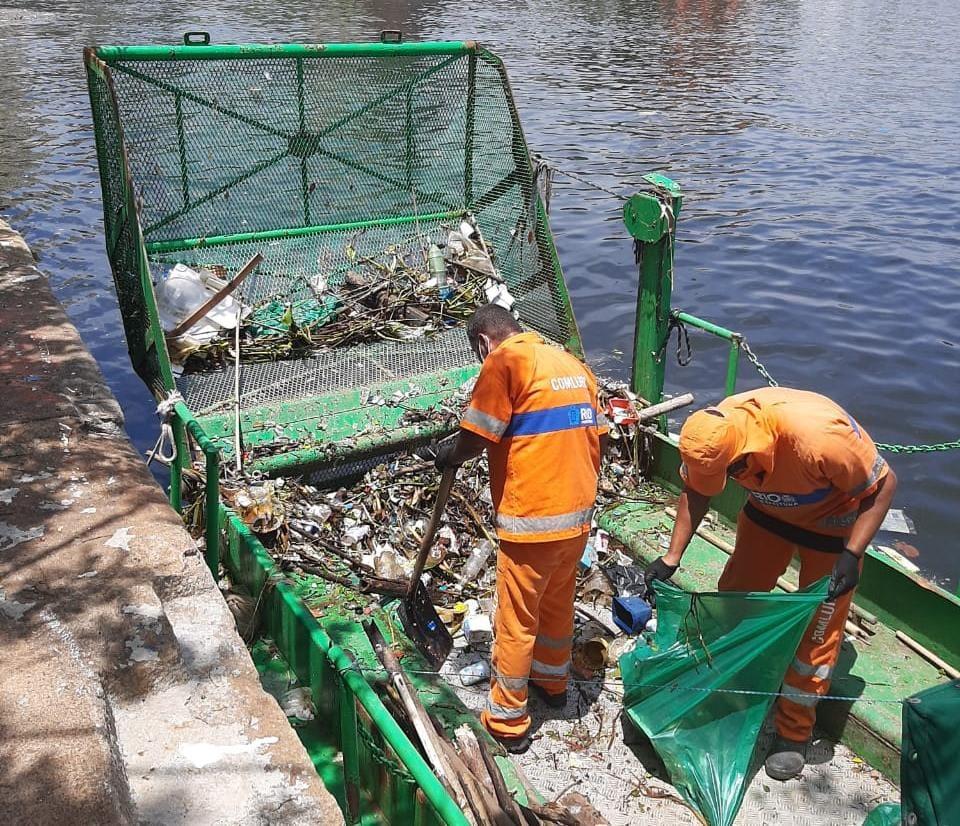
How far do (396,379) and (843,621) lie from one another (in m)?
3.55

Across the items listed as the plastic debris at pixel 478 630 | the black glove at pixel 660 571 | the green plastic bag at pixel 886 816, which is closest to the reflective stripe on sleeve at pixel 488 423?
the black glove at pixel 660 571

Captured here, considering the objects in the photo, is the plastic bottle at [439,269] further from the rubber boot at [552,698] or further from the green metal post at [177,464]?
the rubber boot at [552,698]

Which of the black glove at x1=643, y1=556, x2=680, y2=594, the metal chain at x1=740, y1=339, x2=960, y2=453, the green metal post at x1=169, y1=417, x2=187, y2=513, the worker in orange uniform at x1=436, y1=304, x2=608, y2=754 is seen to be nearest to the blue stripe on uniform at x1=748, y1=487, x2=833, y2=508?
the black glove at x1=643, y1=556, x2=680, y2=594

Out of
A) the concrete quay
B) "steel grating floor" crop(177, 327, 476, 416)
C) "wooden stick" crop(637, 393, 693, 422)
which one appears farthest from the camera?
"steel grating floor" crop(177, 327, 476, 416)

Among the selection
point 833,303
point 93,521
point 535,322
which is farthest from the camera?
point 833,303

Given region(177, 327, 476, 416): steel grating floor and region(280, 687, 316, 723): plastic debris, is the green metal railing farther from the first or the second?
region(280, 687, 316, 723): plastic debris

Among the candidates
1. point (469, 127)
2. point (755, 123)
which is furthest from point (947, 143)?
point (469, 127)

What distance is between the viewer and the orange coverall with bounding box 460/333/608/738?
3848 mm

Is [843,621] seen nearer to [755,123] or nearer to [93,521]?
[93,521]

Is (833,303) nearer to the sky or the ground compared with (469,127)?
nearer to the ground

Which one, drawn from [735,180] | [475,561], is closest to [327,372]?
[475,561]

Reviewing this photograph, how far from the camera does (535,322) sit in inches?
288

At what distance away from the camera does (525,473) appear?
3.89 metres

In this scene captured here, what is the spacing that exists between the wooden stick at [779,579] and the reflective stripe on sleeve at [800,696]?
0.49 meters
